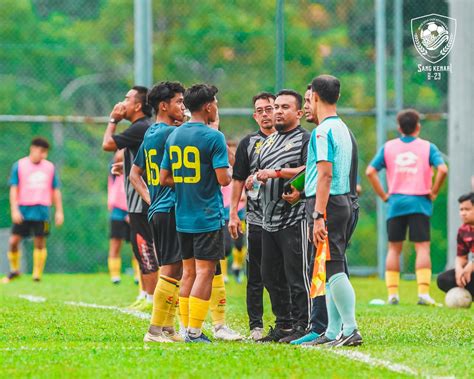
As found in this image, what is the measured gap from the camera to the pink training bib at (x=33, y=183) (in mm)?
17453

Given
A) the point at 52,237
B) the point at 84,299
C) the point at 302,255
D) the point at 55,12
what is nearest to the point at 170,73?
the point at 55,12

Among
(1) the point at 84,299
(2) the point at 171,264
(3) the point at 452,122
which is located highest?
(3) the point at 452,122

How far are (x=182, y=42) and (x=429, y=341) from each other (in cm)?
1832

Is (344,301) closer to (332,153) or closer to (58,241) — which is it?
(332,153)

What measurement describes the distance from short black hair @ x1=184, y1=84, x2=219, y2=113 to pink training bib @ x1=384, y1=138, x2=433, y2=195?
508 cm

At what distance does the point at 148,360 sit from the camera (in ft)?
23.8

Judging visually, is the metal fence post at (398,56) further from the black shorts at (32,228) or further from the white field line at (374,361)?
the white field line at (374,361)

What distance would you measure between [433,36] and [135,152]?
8.50 metres

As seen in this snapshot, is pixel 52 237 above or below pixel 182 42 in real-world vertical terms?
below

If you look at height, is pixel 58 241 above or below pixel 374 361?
below

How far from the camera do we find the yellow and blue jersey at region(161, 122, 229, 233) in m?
8.40

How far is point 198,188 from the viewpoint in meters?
8.44

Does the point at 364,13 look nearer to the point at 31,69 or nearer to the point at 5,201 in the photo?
the point at 31,69

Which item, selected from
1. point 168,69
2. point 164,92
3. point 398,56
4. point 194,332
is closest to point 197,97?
point 164,92
